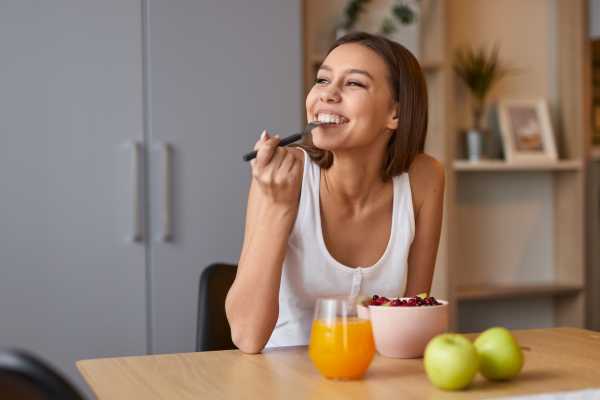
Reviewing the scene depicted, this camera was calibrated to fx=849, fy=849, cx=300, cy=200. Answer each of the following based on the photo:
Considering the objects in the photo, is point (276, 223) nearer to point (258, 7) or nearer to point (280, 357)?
point (280, 357)

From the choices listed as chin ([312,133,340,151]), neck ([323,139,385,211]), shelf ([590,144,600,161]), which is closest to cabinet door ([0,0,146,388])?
neck ([323,139,385,211])

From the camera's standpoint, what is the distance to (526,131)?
11.9 feet

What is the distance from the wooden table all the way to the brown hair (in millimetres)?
557

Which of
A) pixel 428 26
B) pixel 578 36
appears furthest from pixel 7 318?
pixel 578 36

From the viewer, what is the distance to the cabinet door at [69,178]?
103 inches

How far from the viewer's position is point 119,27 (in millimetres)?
2717

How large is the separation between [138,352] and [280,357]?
55.0 inches

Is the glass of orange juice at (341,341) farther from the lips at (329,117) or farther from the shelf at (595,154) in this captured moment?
the shelf at (595,154)

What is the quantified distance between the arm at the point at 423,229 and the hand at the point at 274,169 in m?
0.44

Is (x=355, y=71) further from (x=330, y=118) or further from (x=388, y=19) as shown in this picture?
(x=388, y=19)

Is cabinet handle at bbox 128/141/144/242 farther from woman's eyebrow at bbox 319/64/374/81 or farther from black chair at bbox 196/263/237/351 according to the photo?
woman's eyebrow at bbox 319/64/374/81

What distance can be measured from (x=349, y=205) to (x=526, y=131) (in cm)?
195

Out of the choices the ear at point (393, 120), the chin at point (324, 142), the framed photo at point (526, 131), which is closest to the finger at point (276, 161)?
the chin at point (324, 142)

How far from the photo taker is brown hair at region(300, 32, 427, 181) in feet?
6.04
